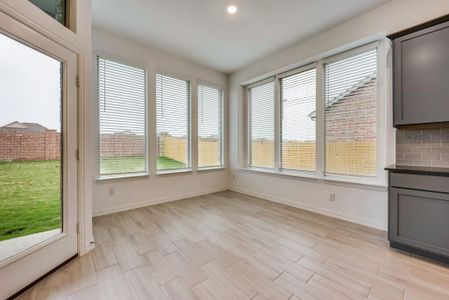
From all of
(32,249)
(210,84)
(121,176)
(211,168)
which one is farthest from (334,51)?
(32,249)

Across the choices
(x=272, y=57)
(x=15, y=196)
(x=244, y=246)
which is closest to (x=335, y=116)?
(x=272, y=57)

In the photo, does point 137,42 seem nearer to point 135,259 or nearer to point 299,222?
point 135,259

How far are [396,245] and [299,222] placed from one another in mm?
1121

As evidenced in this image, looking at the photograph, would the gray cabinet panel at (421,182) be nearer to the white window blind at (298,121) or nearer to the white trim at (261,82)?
the white window blind at (298,121)

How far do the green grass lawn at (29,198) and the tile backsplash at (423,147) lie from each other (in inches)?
153

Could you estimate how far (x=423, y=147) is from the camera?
7.79 feet

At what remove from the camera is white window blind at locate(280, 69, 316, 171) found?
12.0 feet

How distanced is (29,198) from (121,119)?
2096mm

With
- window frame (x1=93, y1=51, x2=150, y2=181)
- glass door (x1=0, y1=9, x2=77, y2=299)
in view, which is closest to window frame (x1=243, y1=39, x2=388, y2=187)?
window frame (x1=93, y1=51, x2=150, y2=181)

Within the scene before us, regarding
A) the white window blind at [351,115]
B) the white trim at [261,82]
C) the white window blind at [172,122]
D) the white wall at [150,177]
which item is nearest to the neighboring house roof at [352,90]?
the white window blind at [351,115]

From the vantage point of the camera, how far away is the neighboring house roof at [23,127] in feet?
5.04

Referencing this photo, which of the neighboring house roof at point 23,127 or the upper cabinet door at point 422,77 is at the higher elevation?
the upper cabinet door at point 422,77

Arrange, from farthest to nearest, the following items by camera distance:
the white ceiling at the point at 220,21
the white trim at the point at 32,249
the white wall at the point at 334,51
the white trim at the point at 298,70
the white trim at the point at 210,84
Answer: the white trim at the point at 210,84 → the white trim at the point at 298,70 → the white ceiling at the point at 220,21 → the white wall at the point at 334,51 → the white trim at the point at 32,249

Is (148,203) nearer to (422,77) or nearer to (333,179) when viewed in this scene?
(333,179)
